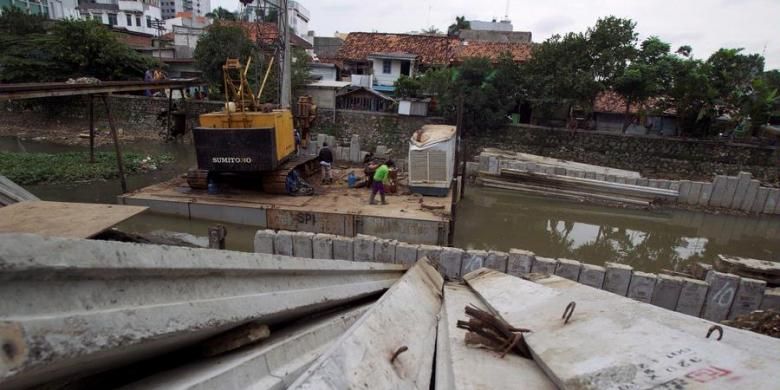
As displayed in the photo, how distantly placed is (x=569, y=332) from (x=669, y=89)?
17800 mm

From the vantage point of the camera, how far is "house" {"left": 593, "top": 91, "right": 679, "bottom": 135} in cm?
1716

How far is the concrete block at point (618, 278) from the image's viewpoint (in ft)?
17.4

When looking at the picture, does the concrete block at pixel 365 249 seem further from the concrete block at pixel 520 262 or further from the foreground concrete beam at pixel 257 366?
the foreground concrete beam at pixel 257 366

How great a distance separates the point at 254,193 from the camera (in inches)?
392

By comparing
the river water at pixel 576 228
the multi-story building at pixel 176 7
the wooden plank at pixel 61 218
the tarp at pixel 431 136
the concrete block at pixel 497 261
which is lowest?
the river water at pixel 576 228

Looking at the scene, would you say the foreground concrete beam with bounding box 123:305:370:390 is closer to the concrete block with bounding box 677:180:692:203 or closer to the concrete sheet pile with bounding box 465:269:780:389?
the concrete sheet pile with bounding box 465:269:780:389

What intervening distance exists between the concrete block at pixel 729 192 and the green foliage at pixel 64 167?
19727 millimetres

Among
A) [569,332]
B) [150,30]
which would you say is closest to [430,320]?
[569,332]

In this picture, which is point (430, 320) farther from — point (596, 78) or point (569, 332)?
point (596, 78)

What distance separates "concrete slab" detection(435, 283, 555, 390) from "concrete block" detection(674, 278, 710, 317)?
14.7 feet

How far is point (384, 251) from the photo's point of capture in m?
5.88

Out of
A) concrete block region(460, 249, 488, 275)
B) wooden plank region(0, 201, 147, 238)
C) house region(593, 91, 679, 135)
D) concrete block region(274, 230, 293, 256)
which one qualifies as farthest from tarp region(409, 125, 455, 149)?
house region(593, 91, 679, 135)

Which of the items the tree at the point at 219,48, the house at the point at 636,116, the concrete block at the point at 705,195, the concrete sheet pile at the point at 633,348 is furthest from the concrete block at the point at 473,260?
the tree at the point at 219,48

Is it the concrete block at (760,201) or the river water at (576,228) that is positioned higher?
the concrete block at (760,201)
